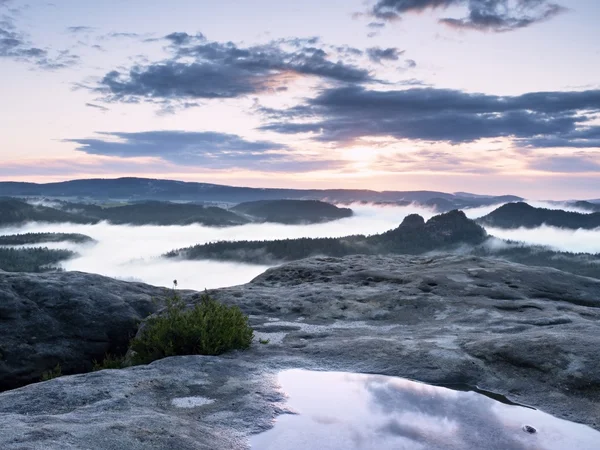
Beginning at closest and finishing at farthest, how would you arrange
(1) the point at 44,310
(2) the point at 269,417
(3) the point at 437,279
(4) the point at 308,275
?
(2) the point at 269,417, (1) the point at 44,310, (3) the point at 437,279, (4) the point at 308,275

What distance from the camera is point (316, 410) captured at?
8141 millimetres

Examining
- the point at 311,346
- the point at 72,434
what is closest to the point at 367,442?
the point at 72,434

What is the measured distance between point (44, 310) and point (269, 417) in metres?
10.9

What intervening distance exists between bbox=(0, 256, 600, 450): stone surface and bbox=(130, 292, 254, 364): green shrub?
1.29ft

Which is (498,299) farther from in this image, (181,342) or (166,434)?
Answer: (166,434)

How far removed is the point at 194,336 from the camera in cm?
1147

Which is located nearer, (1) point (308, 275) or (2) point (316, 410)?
(2) point (316, 410)

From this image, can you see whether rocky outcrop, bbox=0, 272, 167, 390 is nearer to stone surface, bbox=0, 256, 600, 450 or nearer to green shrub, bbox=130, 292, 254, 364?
stone surface, bbox=0, 256, 600, 450

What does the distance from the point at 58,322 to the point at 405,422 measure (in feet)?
39.6

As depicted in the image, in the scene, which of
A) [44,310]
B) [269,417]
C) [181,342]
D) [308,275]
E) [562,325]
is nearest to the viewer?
[269,417]

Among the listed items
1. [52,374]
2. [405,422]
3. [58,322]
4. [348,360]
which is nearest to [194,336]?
[348,360]

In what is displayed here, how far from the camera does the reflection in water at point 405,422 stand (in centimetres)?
697

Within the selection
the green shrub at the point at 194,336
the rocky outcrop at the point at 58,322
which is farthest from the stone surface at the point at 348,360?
the rocky outcrop at the point at 58,322

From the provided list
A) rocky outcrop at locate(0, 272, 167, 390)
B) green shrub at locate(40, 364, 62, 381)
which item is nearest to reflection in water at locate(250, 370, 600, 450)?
green shrub at locate(40, 364, 62, 381)
